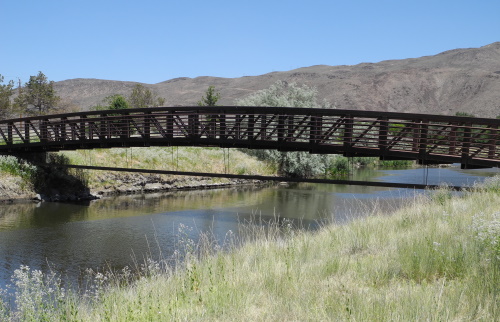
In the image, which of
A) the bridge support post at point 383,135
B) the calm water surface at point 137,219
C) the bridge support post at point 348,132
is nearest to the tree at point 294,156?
the calm water surface at point 137,219

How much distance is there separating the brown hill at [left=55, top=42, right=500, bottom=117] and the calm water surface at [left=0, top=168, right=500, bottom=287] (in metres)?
88.7

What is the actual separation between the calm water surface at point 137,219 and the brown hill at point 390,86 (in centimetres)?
8871

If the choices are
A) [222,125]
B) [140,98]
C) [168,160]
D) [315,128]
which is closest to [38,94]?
[140,98]

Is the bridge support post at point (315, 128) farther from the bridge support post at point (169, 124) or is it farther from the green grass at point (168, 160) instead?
the green grass at point (168, 160)

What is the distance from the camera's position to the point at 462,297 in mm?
4512

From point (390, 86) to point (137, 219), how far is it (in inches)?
4725

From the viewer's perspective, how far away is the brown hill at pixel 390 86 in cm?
11400

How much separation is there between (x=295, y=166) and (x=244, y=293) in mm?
28465

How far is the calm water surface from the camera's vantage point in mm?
12523

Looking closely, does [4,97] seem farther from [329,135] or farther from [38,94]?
[329,135]

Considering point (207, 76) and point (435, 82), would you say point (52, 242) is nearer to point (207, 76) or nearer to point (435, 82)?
point (435, 82)

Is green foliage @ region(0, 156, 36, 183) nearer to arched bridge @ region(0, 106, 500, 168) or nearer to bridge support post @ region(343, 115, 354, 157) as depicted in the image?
arched bridge @ region(0, 106, 500, 168)

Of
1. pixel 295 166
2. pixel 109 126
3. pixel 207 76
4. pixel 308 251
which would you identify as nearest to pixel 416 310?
pixel 308 251

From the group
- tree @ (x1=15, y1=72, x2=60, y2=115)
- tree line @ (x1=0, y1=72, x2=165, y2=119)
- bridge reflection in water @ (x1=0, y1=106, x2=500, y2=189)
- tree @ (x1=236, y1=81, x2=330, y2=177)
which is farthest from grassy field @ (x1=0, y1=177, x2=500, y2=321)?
tree @ (x1=15, y1=72, x2=60, y2=115)
